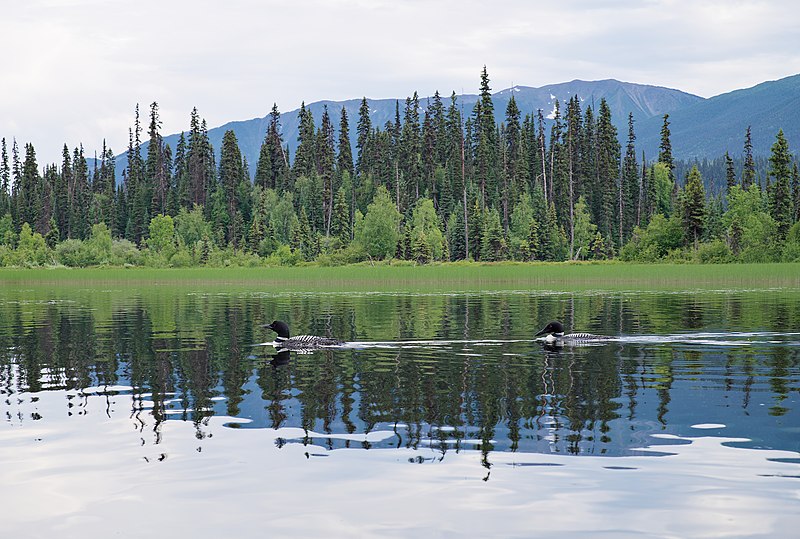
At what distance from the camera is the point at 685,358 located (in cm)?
2302

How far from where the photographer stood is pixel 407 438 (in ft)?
44.5

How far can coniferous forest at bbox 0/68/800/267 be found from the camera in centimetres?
11100

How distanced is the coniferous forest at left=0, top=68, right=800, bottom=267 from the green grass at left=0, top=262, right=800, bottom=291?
2247cm

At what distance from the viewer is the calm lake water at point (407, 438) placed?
9.77m

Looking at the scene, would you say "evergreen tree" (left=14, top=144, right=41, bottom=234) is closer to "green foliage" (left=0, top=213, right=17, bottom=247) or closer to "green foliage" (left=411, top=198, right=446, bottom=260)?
"green foliage" (left=0, top=213, right=17, bottom=247)

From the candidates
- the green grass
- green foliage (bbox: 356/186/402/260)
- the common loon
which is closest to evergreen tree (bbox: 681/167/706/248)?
the green grass

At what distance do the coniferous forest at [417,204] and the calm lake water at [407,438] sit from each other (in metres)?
82.6

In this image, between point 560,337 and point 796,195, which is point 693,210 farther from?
A: point 560,337

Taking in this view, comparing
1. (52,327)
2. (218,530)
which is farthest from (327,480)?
(52,327)

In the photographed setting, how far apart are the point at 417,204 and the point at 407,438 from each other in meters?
116

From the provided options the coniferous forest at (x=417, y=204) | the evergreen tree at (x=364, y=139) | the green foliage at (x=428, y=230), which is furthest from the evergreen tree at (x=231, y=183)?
the green foliage at (x=428, y=230)

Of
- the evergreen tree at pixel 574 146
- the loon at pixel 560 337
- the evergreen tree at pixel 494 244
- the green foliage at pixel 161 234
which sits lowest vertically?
the loon at pixel 560 337

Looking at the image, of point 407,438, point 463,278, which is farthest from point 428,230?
point 407,438

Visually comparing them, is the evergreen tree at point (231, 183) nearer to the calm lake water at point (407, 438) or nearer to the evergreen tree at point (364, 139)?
the evergreen tree at point (364, 139)
